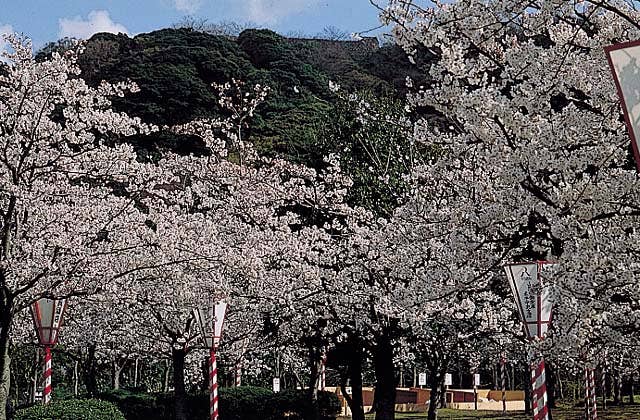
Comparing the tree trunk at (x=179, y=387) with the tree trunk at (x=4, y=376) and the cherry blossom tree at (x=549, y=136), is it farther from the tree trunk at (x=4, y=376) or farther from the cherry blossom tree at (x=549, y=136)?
the cherry blossom tree at (x=549, y=136)

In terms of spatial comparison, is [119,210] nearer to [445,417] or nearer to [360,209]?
[360,209]

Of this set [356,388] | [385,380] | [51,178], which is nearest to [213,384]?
[385,380]

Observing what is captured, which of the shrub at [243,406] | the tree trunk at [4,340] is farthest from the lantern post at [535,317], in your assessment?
the shrub at [243,406]

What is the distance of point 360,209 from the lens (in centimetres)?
1323

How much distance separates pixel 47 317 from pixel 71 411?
1249 millimetres

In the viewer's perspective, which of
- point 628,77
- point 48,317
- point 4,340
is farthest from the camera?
point 48,317

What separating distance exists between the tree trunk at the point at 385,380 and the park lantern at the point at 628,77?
32.2 ft

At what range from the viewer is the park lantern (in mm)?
2748

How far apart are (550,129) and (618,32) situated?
785mm

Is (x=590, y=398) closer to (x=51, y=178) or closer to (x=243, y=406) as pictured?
(x=243, y=406)

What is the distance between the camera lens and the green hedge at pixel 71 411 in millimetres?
9680

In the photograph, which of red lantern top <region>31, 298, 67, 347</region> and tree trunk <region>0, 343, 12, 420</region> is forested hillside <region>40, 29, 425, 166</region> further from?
tree trunk <region>0, 343, 12, 420</region>

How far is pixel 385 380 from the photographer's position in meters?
12.5

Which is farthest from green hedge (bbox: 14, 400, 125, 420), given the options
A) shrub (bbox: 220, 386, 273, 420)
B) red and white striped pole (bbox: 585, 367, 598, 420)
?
red and white striped pole (bbox: 585, 367, 598, 420)
